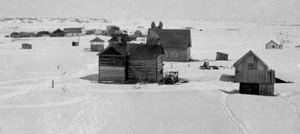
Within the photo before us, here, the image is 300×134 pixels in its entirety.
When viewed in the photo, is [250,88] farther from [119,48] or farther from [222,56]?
A: [222,56]

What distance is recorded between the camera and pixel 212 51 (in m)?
70.1

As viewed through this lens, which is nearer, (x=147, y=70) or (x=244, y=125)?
(x=244, y=125)

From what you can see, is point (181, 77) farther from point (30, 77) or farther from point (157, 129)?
point (157, 129)

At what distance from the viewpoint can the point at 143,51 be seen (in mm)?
42125

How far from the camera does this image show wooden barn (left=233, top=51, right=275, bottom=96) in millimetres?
35000

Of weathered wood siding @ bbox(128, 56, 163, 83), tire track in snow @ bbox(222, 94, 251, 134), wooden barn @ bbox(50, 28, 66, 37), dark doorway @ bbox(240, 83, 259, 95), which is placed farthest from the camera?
wooden barn @ bbox(50, 28, 66, 37)

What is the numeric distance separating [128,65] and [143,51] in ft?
6.33

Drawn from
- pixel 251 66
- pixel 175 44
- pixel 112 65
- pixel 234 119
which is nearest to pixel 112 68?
pixel 112 65

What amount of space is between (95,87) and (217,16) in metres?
133

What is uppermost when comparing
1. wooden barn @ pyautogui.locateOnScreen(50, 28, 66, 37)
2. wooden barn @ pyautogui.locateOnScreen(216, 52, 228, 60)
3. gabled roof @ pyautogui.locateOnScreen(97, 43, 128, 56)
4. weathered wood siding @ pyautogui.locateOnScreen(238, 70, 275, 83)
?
wooden barn @ pyautogui.locateOnScreen(50, 28, 66, 37)

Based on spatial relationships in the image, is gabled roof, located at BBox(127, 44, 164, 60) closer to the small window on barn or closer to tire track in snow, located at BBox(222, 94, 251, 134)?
the small window on barn

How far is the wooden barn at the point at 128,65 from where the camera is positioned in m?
41.2

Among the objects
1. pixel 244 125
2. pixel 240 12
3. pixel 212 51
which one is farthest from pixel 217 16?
pixel 244 125

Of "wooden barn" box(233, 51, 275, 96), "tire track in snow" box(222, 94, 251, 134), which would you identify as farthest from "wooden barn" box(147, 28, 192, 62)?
"tire track in snow" box(222, 94, 251, 134)
